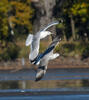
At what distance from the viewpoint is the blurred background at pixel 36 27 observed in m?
28.5

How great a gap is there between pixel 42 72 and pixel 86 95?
5.04 m

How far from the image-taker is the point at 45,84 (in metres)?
18.1

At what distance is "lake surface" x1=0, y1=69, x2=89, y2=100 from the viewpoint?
14911 mm

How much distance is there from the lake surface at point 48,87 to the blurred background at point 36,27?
5.68 metres

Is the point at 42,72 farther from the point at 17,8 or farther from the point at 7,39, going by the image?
the point at 17,8

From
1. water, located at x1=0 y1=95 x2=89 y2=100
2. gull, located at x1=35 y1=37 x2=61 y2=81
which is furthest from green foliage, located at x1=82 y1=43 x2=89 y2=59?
gull, located at x1=35 y1=37 x2=61 y2=81

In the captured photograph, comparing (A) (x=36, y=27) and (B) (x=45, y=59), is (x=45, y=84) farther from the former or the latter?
(A) (x=36, y=27)

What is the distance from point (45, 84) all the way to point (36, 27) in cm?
1644

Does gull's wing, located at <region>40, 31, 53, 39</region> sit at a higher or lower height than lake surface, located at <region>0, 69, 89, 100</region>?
higher

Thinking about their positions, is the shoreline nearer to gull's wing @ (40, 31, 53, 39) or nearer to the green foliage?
the green foliage

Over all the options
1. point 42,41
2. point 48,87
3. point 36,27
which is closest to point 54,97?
point 48,87

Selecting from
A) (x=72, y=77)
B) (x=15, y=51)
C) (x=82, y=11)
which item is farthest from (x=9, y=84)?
(x=82, y=11)

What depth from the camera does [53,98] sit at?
→ 572 inches

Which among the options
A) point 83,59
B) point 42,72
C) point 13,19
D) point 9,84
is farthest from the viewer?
point 13,19
